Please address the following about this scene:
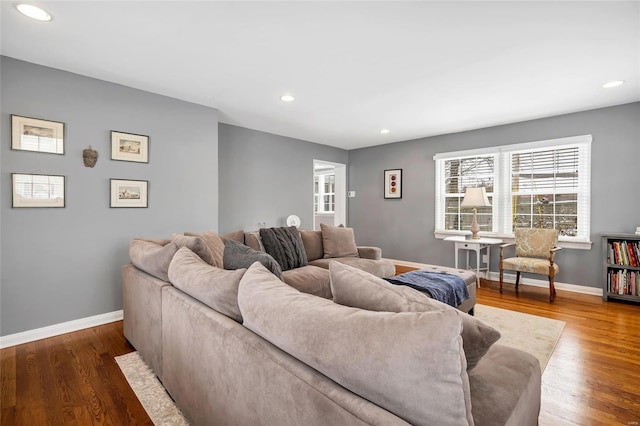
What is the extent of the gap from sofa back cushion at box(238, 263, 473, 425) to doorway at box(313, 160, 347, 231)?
5.73m

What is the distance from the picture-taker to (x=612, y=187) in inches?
153

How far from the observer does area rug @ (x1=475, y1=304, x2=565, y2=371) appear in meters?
2.51

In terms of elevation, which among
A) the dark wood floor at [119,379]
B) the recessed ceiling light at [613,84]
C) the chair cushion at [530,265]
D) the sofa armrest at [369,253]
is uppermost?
the recessed ceiling light at [613,84]

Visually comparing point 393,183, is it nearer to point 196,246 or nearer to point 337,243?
point 337,243

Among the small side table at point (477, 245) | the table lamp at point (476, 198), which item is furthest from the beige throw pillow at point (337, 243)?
the table lamp at point (476, 198)

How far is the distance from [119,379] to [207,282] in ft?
4.21

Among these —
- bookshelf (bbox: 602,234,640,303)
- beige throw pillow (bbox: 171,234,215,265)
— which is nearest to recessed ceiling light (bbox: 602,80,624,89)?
bookshelf (bbox: 602,234,640,303)

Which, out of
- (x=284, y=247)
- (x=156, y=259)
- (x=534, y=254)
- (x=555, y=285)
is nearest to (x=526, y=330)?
(x=534, y=254)

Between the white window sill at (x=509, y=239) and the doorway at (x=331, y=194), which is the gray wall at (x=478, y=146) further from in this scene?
the doorway at (x=331, y=194)

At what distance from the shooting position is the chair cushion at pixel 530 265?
3.81 metres

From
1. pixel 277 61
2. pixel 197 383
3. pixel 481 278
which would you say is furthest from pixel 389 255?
pixel 197 383

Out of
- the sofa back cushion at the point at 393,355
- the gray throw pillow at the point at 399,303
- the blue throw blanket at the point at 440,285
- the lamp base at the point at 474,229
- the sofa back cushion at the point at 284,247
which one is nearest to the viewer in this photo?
the sofa back cushion at the point at 393,355

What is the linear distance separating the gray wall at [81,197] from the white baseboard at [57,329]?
5 cm

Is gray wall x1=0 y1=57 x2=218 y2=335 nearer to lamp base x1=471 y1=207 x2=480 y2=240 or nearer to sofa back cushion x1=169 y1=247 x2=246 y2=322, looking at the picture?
sofa back cushion x1=169 y1=247 x2=246 y2=322
